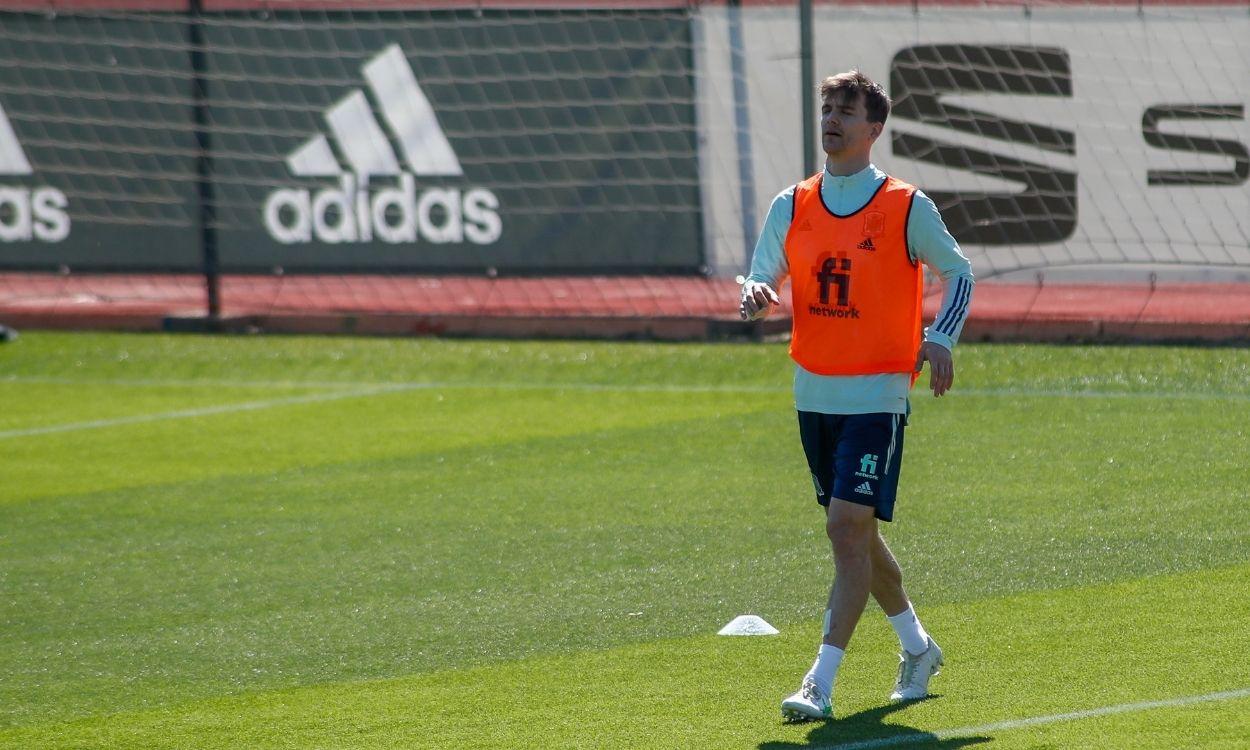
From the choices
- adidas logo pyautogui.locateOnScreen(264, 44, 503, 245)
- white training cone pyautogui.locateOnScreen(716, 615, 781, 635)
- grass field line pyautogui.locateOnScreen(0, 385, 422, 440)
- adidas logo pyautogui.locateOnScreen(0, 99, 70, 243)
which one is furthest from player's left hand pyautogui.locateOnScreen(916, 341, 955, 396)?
A: adidas logo pyautogui.locateOnScreen(0, 99, 70, 243)

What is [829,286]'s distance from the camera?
560 centimetres

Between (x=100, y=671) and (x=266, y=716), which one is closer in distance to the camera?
(x=266, y=716)

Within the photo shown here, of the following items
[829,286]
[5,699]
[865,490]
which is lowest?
[5,699]

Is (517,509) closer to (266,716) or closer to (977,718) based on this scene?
(266,716)

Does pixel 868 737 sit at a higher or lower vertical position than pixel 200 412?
lower

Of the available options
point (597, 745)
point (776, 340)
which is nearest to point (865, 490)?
point (597, 745)

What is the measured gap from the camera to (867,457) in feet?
18.0

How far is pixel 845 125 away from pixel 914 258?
0.46 metres

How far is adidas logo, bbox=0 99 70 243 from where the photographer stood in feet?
56.0

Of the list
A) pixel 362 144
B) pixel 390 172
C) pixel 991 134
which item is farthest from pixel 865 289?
pixel 362 144

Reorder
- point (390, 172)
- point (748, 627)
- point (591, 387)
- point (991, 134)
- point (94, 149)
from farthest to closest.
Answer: point (94, 149) < point (390, 172) < point (991, 134) < point (591, 387) < point (748, 627)

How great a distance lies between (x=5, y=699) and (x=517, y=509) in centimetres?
307

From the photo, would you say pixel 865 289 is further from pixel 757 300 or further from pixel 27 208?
pixel 27 208

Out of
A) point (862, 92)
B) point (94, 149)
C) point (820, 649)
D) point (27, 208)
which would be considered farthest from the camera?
point (94, 149)
